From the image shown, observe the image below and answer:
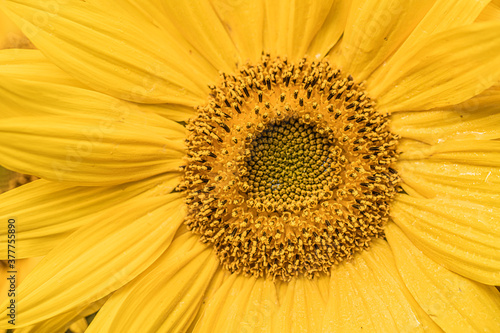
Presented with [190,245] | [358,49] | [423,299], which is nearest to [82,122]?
[190,245]

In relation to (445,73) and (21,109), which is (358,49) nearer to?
(445,73)

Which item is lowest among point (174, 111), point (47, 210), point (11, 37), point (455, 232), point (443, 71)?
point (455, 232)

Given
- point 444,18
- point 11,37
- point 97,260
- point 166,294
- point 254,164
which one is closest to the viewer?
point 444,18

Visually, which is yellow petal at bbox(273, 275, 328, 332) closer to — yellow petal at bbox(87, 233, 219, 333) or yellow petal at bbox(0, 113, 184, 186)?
yellow petal at bbox(87, 233, 219, 333)

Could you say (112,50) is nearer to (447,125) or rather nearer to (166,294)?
(166,294)

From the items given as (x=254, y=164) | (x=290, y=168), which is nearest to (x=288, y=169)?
(x=290, y=168)

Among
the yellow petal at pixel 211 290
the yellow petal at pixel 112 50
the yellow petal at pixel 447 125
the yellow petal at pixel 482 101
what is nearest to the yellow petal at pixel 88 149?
the yellow petal at pixel 112 50

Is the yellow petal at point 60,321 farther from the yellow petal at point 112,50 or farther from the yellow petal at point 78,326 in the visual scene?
the yellow petal at point 112,50
